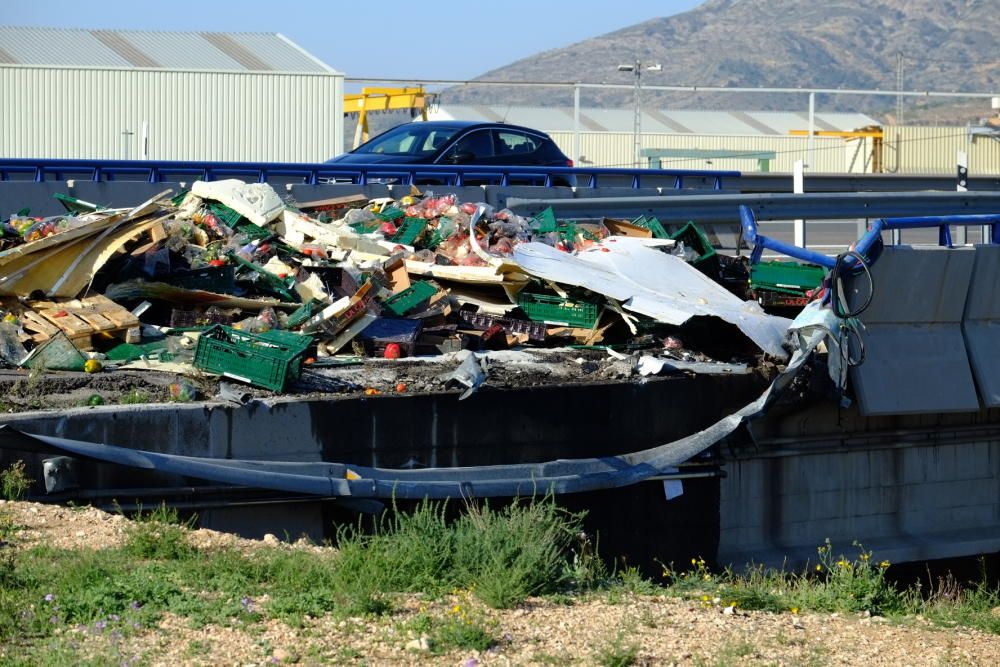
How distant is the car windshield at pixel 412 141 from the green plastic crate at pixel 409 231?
605 cm

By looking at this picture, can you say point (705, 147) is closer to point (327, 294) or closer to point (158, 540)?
point (327, 294)

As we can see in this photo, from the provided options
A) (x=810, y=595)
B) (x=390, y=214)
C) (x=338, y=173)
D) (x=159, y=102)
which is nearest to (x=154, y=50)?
(x=159, y=102)

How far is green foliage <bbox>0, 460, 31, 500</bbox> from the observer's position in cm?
688

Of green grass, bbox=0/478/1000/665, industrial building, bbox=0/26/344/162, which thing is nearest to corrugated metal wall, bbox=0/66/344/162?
industrial building, bbox=0/26/344/162

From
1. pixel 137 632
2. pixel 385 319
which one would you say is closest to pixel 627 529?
pixel 385 319

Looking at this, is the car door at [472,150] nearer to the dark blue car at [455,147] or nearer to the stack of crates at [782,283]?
the dark blue car at [455,147]

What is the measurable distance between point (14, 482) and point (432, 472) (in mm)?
2558

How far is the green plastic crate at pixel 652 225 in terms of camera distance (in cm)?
1271

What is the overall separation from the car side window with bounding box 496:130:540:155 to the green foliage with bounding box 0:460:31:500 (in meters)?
12.8

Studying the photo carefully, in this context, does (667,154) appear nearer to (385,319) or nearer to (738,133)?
(738,133)

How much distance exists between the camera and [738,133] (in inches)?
1844

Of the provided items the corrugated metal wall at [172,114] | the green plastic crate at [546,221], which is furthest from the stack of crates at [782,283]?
the corrugated metal wall at [172,114]

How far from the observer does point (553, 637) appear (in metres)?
5.56

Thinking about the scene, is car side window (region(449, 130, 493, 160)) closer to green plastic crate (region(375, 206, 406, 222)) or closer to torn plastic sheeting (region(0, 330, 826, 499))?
green plastic crate (region(375, 206, 406, 222))
